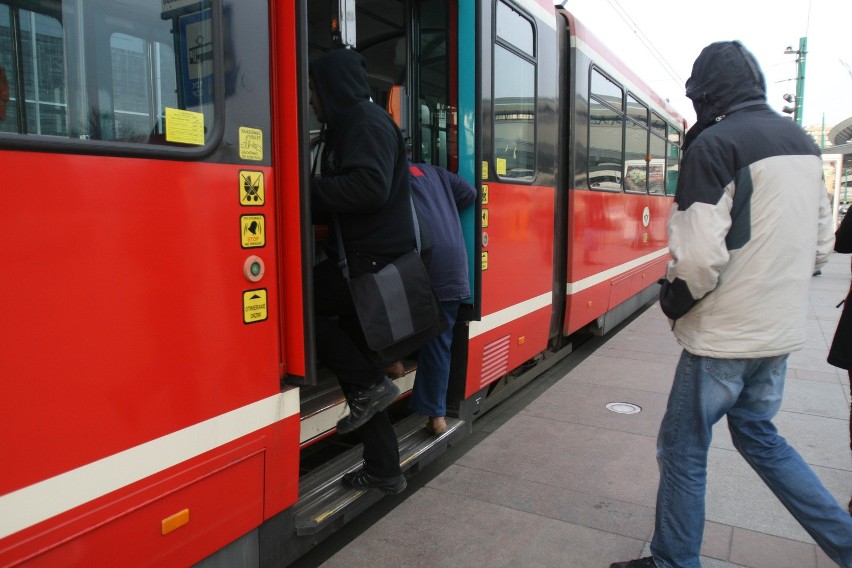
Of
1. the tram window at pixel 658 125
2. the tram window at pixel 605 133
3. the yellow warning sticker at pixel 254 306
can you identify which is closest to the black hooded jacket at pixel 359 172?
the yellow warning sticker at pixel 254 306

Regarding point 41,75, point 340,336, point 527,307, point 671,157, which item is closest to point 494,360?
point 527,307

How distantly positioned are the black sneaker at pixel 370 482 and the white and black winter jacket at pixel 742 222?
143 cm

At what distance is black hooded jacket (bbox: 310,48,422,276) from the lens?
2615 mm

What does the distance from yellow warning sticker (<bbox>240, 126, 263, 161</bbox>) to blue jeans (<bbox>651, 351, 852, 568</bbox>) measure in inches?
68.3

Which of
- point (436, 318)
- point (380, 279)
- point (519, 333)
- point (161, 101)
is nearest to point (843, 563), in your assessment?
point (436, 318)

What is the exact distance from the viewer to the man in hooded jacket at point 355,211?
2.63 m

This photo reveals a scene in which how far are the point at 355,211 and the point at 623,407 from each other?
10.8 ft

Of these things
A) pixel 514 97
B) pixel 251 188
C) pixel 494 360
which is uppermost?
pixel 514 97

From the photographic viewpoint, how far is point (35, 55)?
5.59ft

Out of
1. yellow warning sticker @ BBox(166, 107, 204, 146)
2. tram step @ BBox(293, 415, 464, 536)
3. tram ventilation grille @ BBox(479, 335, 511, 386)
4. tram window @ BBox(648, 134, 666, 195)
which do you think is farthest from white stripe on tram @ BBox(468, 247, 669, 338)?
yellow warning sticker @ BBox(166, 107, 204, 146)

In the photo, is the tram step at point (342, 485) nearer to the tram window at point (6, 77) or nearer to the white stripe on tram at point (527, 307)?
the white stripe on tram at point (527, 307)

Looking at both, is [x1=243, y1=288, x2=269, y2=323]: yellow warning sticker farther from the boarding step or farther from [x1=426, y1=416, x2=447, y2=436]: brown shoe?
[x1=426, y1=416, x2=447, y2=436]: brown shoe

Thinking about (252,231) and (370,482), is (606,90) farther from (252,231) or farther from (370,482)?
(252,231)

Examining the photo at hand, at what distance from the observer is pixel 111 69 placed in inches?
74.1
